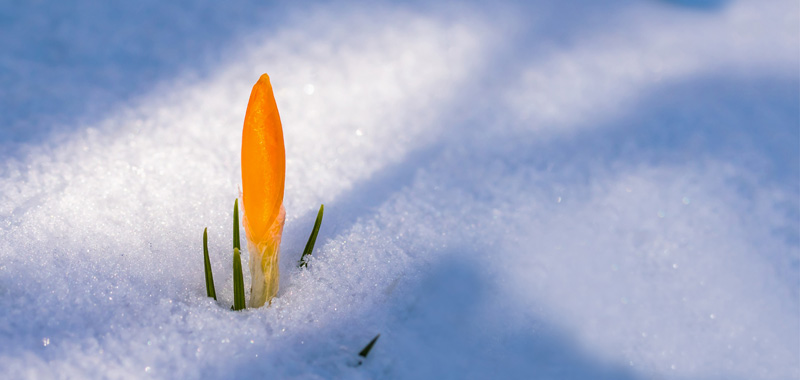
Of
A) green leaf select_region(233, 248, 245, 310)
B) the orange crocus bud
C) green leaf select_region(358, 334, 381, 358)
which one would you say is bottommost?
green leaf select_region(233, 248, 245, 310)

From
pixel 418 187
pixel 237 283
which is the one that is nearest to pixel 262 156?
pixel 237 283

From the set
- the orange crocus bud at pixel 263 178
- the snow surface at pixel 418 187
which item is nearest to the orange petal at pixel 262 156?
the orange crocus bud at pixel 263 178

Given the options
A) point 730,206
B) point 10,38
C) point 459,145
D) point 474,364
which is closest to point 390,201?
point 459,145

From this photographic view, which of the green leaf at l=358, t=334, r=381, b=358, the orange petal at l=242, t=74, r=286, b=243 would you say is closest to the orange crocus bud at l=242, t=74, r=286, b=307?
the orange petal at l=242, t=74, r=286, b=243

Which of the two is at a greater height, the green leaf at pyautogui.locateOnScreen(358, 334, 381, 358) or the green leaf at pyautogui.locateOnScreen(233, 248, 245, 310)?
the green leaf at pyautogui.locateOnScreen(358, 334, 381, 358)

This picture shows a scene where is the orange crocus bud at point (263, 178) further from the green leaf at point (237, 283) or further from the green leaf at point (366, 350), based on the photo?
the green leaf at point (366, 350)

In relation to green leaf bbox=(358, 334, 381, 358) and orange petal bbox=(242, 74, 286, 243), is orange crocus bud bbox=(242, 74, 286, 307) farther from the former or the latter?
green leaf bbox=(358, 334, 381, 358)

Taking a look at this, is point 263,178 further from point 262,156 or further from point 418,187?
point 418,187

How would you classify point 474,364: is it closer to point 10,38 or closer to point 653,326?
point 653,326
